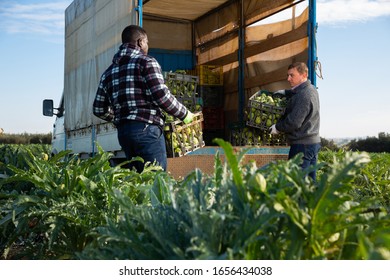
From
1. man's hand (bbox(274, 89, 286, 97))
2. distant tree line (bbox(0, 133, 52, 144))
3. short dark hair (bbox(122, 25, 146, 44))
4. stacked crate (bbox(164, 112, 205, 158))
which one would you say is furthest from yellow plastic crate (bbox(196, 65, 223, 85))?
distant tree line (bbox(0, 133, 52, 144))

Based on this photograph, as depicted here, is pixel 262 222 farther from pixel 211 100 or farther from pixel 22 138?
pixel 22 138

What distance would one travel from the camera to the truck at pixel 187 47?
29.8 ft

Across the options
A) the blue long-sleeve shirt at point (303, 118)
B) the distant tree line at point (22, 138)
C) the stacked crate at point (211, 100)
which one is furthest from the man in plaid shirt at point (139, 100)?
the distant tree line at point (22, 138)

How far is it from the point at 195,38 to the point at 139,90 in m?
8.23

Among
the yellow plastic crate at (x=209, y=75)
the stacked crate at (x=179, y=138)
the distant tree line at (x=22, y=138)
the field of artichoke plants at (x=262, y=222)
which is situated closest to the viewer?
the field of artichoke plants at (x=262, y=222)

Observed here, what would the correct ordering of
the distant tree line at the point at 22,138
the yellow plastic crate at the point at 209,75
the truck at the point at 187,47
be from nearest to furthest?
the truck at the point at 187,47 < the yellow plastic crate at the point at 209,75 < the distant tree line at the point at 22,138

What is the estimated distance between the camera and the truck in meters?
9.07

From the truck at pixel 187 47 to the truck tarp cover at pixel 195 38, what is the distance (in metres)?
0.02

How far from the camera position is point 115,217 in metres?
2.42

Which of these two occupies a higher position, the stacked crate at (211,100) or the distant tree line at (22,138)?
the stacked crate at (211,100)

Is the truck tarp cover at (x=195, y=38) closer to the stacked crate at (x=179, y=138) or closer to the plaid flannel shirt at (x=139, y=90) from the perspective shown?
the stacked crate at (x=179, y=138)

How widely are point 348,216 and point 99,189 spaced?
154 cm

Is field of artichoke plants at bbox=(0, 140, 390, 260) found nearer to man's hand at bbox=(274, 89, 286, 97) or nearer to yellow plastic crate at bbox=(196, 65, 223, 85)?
man's hand at bbox=(274, 89, 286, 97)

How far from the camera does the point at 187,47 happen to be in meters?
13.4
